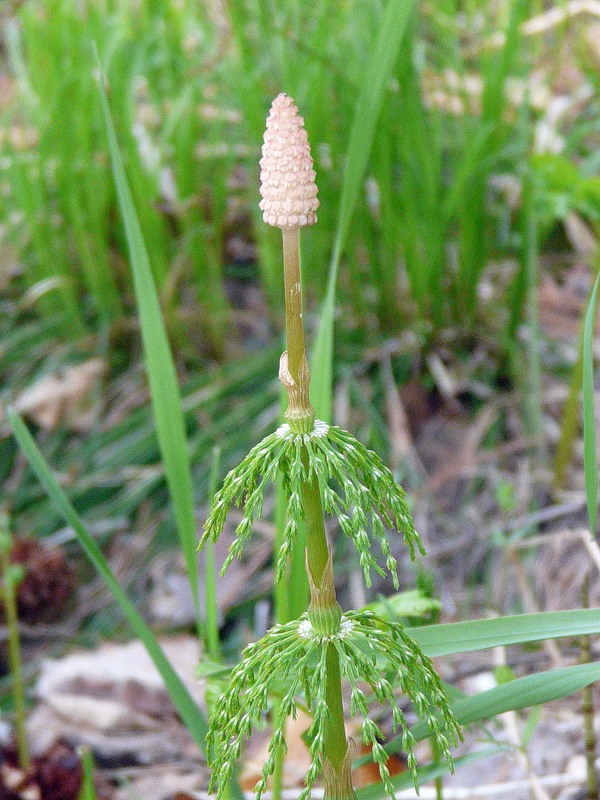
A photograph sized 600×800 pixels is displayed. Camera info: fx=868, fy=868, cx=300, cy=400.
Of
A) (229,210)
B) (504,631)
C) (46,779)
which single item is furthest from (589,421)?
(229,210)

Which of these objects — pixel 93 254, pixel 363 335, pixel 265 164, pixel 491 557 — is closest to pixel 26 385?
pixel 93 254

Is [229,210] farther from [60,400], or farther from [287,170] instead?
[287,170]

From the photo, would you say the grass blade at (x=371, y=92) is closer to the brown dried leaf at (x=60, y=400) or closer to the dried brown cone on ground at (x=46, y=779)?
the dried brown cone on ground at (x=46, y=779)

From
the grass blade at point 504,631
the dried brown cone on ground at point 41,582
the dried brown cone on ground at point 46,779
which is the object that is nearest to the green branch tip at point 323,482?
the grass blade at point 504,631

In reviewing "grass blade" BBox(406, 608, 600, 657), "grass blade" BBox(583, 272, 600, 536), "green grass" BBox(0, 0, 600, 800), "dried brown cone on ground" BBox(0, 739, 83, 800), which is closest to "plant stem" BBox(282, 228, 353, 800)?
"grass blade" BBox(406, 608, 600, 657)

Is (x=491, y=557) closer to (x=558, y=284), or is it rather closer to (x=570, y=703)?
(x=570, y=703)

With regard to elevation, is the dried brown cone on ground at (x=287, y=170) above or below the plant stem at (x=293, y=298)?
above
